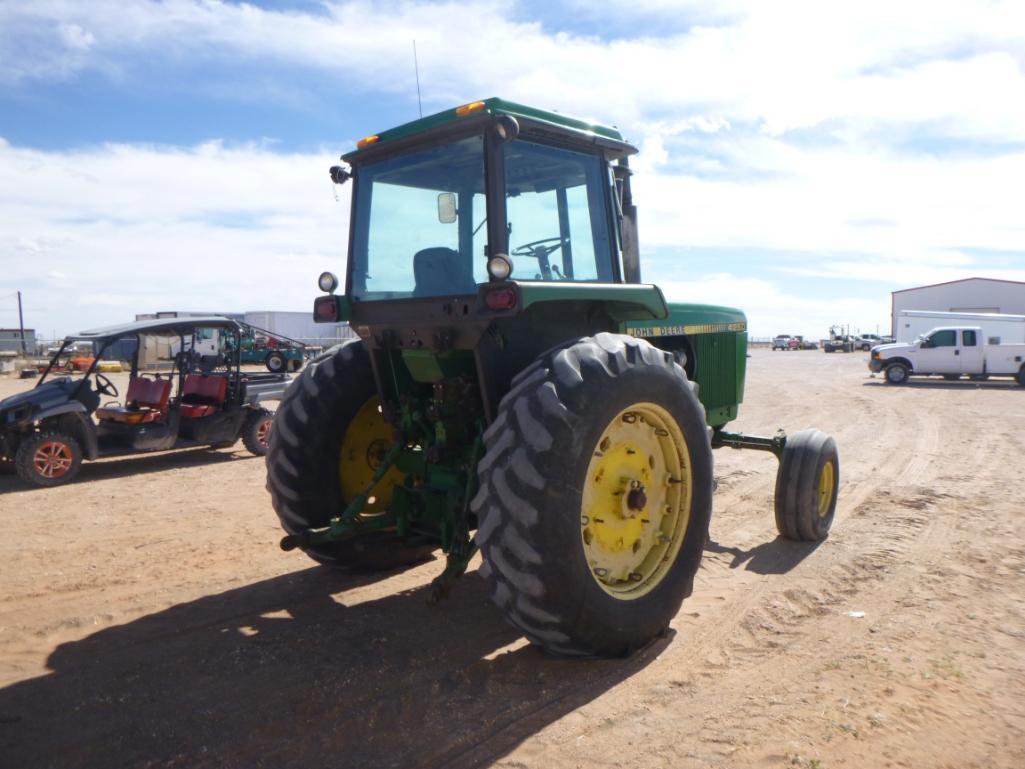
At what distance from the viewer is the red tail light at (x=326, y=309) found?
187 inches

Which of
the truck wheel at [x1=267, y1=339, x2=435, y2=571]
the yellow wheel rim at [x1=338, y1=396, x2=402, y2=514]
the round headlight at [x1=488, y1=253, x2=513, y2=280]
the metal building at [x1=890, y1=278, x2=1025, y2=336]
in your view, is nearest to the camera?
the round headlight at [x1=488, y1=253, x2=513, y2=280]

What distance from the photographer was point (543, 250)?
14.5 feet

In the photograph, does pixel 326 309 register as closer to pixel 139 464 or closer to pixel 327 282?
pixel 327 282

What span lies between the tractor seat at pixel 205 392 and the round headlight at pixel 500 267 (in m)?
8.04

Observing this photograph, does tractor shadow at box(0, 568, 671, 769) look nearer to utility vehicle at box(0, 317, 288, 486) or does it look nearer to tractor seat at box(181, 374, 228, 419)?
utility vehicle at box(0, 317, 288, 486)

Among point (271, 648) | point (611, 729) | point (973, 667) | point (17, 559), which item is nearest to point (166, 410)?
point (17, 559)

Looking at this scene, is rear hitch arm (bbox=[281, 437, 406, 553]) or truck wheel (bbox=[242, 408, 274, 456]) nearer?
rear hitch arm (bbox=[281, 437, 406, 553])

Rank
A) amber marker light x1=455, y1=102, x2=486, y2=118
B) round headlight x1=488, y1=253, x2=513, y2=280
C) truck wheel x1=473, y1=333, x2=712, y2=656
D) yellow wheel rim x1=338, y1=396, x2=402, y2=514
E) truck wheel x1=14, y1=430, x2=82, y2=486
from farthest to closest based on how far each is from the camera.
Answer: truck wheel x1=14, y1=430, x2=82, y2=486 → yellow wheel rim x1=338, y1=396, x2=402, y2=514 → amber marker light x1=455, y1=102, x2=486, y2=118 → round headlight x1=488, y1=253, x2=513, y2=280 → truck wheel x1=473, y1=333, x2=712, y2=656

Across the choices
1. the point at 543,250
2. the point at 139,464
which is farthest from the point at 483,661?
the point at 139,464

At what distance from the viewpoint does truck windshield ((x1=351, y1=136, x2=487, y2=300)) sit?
432cm

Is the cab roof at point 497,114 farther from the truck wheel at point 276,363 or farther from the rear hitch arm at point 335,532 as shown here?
the truck wheel at point 276,363

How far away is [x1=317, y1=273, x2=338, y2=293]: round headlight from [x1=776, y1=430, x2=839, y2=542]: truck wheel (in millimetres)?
3511

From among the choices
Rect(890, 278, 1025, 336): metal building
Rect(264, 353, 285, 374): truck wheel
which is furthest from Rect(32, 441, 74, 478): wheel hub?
Rect(890, 278, 1025, 336): metal building

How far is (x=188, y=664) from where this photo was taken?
3992 millimetres
